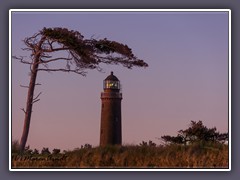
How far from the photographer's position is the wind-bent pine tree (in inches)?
736

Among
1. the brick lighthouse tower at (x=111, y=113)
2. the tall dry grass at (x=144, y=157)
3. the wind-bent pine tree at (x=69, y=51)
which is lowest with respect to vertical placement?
the tall dry grass at (x=144, y=157)

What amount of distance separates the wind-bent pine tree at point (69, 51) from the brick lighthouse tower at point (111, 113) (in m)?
0.26

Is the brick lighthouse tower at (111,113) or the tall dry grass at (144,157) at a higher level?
the brick lighthouse tower at (111,113)

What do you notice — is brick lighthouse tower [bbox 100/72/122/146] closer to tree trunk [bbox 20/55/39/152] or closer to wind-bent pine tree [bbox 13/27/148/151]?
wind-bent pine tree [bbox 13/27/148/151]

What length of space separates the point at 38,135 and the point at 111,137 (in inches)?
36.2

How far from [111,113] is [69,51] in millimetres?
948

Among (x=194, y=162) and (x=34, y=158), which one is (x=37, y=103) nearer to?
(x=34, y=158)

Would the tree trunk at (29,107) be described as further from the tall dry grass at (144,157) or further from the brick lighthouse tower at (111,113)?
the brick lighthouse tower at (111,113)

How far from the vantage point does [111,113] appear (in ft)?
61.3

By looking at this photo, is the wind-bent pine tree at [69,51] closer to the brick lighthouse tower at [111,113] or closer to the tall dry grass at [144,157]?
the brick lighthouse tower at [111,113]

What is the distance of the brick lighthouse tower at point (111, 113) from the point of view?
18.7 metres

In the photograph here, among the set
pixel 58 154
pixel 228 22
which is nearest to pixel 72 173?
pixel 58 154

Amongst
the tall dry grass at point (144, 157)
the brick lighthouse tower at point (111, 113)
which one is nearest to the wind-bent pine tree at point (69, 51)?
the brick lighthouse tower at point (111, 113)

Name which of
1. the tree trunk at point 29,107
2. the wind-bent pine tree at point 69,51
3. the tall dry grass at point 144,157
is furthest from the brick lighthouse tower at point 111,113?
the tree trunk at point 29,107
